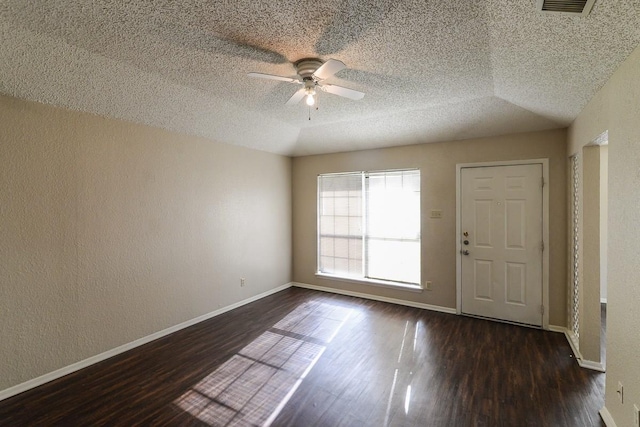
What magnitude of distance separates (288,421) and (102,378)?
Result: 5.86 ft

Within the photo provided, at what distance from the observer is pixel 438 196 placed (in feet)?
14.2

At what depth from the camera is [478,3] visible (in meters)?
1.65

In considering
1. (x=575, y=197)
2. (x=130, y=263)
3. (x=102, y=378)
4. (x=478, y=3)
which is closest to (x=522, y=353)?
(x=575, y=197)

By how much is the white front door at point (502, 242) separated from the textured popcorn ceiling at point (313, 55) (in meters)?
0.70

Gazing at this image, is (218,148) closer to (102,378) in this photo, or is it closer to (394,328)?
(102,378)

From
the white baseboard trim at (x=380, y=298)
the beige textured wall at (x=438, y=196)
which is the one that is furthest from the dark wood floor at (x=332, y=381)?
the beige textured wall at (x=438, y=196)

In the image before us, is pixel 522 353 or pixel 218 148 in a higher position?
pixel 218 148

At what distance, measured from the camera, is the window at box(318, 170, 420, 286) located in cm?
463

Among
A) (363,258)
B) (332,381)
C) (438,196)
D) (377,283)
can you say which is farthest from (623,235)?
(363,258)

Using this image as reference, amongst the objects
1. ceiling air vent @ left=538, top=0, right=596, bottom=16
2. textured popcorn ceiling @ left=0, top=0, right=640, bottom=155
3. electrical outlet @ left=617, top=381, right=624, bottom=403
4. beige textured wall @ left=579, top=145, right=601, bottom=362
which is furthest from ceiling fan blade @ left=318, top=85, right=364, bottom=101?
electrical outlet @ left=617, top=381, right=624, bottom=403

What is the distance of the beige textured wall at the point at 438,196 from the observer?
3615 millimetres

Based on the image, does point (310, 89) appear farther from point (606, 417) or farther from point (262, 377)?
point (606, 417)

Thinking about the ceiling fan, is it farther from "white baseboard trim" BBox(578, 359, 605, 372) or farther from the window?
"white baseboard trim" BBox(578, 359, 605, 372)

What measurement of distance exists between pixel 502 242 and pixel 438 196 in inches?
39.6
